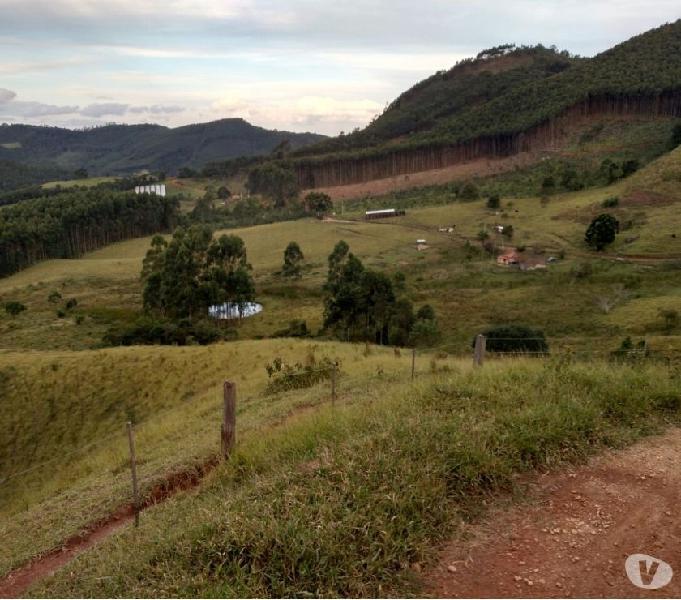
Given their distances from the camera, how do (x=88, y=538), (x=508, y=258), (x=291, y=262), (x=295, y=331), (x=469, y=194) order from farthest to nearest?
(x=469, y=194) → (x=291, y=262) → (x=508, y=258) → (x=295, y=331) → (x=88, y=538)

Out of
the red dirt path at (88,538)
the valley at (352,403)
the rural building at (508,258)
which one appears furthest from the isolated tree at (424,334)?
the red dirt path at (88,538)

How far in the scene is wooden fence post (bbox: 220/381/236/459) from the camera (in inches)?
378

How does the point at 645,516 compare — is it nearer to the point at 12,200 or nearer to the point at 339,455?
the point at 339,455

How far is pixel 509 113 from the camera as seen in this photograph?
145 metres

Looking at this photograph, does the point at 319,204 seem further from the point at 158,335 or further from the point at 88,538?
the point at 88,538

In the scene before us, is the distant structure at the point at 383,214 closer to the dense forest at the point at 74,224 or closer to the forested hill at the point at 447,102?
the dense forest at the point at 74,224

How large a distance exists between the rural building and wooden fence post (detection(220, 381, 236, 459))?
54.4 m

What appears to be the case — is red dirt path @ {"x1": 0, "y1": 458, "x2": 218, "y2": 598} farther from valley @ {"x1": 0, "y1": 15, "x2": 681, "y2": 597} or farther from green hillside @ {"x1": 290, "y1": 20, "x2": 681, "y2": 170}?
green hillside @ {"x1": 290, "y1": 20, "x2": 681, "y2": 170}

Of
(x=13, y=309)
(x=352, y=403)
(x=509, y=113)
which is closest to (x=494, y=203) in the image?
(x=13, y=309)

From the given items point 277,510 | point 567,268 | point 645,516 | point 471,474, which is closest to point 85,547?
point 277,510

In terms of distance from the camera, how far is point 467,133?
144 m

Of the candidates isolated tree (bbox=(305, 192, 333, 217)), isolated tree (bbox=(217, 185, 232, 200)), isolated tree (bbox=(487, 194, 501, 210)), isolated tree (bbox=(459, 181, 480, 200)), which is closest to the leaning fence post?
isolated tree (bbox=(487, 194, 501, 210))

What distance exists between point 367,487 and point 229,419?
3.35 m

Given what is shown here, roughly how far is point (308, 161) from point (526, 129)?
53625 mm
